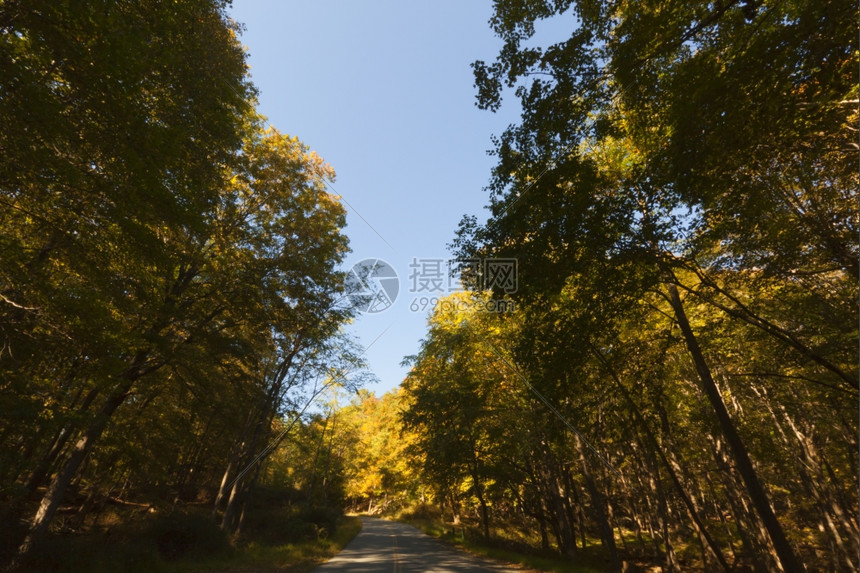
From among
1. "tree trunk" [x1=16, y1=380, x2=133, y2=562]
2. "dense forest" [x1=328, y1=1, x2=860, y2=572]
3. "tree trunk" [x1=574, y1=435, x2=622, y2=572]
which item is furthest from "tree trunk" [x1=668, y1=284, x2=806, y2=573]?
"tree trunk" [x1=16, y1=380, x2=133, y2=562]

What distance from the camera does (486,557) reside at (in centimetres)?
1492

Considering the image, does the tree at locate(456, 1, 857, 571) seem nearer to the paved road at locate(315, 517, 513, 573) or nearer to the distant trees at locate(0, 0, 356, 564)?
the distant trees at locate(0, 0, 356, 564)

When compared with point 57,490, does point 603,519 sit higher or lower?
lower

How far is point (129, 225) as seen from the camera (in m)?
5.72

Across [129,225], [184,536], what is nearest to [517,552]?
[184,536]

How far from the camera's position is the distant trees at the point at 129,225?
4.70 metres

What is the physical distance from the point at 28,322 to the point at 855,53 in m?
13.7

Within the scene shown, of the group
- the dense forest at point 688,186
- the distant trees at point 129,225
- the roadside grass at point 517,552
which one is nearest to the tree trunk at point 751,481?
the dense forest at point 688,186

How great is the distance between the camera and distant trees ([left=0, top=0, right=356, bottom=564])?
470 cm

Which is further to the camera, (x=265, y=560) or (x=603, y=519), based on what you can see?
(x=603, y=519)

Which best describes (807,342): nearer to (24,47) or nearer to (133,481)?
(24,47)

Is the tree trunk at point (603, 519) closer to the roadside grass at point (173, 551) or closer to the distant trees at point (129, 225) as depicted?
the roadside grass at point (173, 551)

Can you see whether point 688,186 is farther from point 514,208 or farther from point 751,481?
point 751,481

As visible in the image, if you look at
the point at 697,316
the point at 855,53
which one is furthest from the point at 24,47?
the point at 697,316
